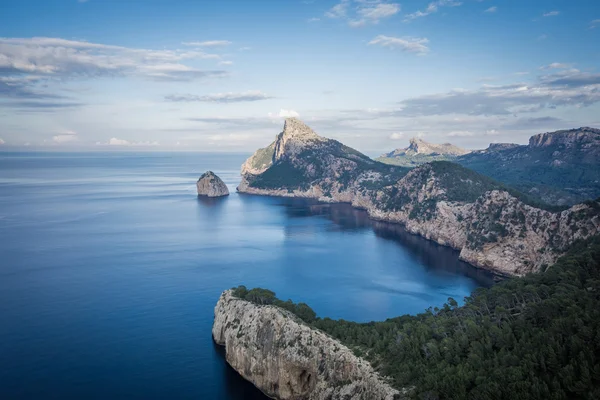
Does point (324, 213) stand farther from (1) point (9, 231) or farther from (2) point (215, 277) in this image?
(1) point (9, 231)

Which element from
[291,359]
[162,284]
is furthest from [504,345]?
[162,284]

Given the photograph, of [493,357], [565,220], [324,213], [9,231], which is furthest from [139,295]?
[324,213]

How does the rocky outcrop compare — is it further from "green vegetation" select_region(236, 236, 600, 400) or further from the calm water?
the calm water

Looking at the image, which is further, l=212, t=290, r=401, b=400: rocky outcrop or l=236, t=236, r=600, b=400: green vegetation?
l=212, t=290, r=401, b=400: rocky outcrop

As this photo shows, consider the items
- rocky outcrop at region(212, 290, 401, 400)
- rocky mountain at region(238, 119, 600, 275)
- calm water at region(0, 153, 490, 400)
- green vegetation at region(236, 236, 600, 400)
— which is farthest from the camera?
rocky mountain at region(238, 119, 600, 275)

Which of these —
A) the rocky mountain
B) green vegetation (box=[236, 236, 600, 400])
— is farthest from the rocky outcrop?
the rocky mountain
